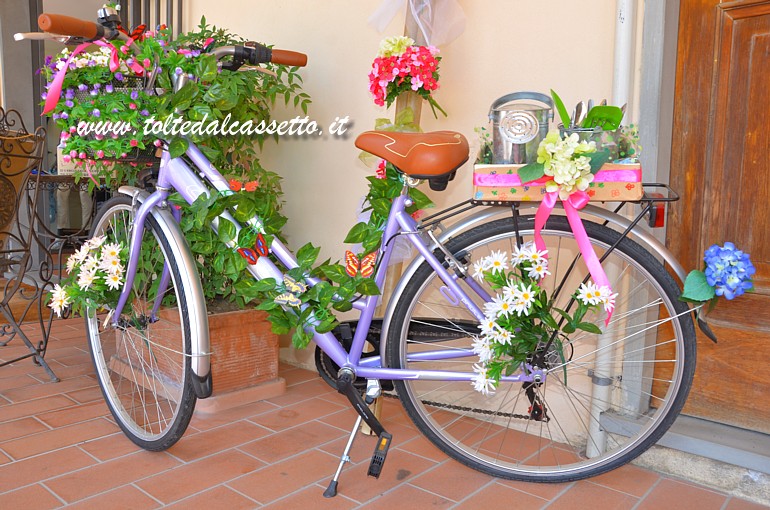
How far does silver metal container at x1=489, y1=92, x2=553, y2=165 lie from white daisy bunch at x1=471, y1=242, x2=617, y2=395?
23cm

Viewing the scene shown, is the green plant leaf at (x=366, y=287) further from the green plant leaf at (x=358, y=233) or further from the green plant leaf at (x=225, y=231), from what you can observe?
the green plant leaf at (x=225, y=231)

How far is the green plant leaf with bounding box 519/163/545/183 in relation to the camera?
148cm

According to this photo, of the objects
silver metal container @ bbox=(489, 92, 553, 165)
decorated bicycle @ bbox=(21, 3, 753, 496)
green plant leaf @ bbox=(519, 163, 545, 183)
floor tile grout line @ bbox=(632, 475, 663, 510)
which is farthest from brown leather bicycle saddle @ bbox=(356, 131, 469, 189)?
floor tile grout line @ bbox=(632, 475, 663, 510)

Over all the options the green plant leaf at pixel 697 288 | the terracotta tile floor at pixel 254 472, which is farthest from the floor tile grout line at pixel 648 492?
the green plant leaf at pixel 697 288

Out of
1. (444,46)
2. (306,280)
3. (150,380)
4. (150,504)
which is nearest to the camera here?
(150,504)

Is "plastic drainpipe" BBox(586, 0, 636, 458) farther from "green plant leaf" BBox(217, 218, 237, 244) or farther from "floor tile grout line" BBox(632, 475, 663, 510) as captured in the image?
"green plant leaf" BBox(217, 218, 237, 244)

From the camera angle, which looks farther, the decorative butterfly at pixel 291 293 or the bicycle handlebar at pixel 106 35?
the decorative butterfly at pixel 291 293

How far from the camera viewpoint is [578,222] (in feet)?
5.11

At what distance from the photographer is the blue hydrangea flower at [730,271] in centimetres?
145

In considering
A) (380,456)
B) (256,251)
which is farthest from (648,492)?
(256,251)

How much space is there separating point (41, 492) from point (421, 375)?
1101 mm

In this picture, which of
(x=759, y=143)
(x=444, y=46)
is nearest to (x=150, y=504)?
(x=444, y=46)

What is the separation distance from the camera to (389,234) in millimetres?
1769

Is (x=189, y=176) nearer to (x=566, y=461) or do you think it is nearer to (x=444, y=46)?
(x=444, y=46)
